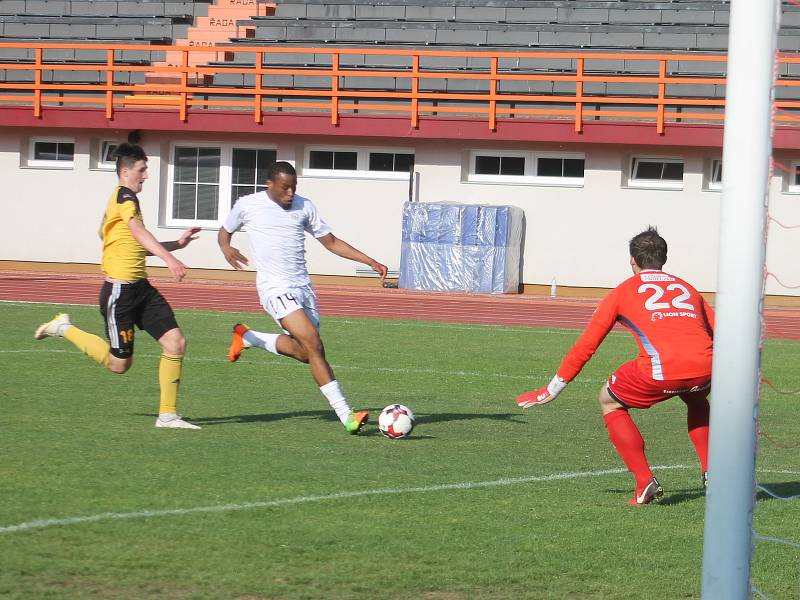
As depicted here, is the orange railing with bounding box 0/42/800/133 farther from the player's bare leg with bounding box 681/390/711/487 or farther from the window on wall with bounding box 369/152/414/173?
the player's bare leg with bounding box 681/390/711/487

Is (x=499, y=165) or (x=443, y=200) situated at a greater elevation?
(x=499, y=165)

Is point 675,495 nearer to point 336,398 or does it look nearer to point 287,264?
point 336,398

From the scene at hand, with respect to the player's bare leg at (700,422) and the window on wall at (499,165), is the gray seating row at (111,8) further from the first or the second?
the player's bare leg at (700,422)

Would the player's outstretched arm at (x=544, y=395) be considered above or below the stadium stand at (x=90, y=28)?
below

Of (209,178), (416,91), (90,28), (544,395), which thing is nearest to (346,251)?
(544,395)

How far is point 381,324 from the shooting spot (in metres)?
18.8

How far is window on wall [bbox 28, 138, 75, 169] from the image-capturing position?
96.9ft

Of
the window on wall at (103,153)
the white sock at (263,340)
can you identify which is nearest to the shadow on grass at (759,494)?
the white sock at (263,340)

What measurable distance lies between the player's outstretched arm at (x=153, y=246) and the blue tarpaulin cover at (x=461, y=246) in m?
17.2

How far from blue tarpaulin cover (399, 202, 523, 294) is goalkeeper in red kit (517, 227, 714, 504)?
1851 centimetres

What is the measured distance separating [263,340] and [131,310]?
131 cm

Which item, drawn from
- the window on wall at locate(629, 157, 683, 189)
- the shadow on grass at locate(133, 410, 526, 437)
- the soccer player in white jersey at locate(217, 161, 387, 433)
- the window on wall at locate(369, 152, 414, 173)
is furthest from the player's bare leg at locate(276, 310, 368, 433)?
the window on wall at locate(369, 152, 414, 173)

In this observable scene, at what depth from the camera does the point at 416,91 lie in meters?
26.3

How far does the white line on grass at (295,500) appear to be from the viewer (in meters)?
5.81
